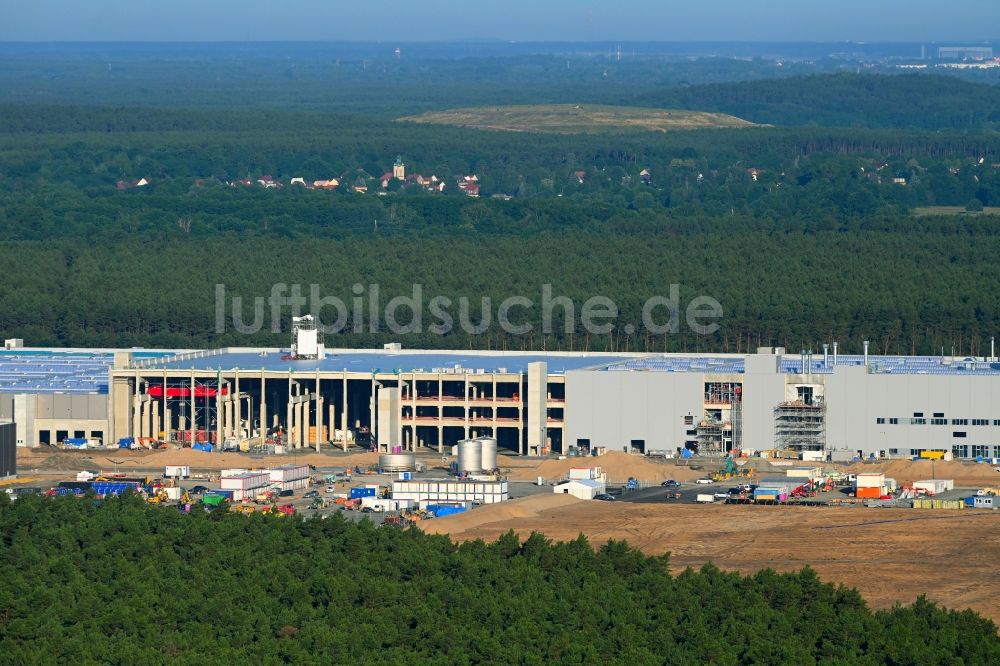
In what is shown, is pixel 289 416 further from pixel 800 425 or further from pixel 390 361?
pixel 800 425

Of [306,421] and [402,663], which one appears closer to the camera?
[402,663]

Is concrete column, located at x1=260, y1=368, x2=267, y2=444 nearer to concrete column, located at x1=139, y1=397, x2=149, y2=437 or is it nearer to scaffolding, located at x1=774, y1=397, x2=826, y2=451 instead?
concrete column, located at x1=139, y1=397, x2=149, y2=437

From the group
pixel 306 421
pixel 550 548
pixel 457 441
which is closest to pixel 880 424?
pixel 457 441

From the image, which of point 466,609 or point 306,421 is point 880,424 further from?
point 466,609

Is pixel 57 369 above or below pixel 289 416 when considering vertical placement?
above

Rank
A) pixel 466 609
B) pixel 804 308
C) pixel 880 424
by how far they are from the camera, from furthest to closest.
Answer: pixel 804 308, pixel 880 424, pixel 466 609

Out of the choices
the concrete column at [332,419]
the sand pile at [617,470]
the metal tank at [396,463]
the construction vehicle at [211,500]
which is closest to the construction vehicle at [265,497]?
the construction vehicle at [211,500]

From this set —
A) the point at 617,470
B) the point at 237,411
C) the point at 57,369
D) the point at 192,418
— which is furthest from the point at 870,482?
the point at 57,369
